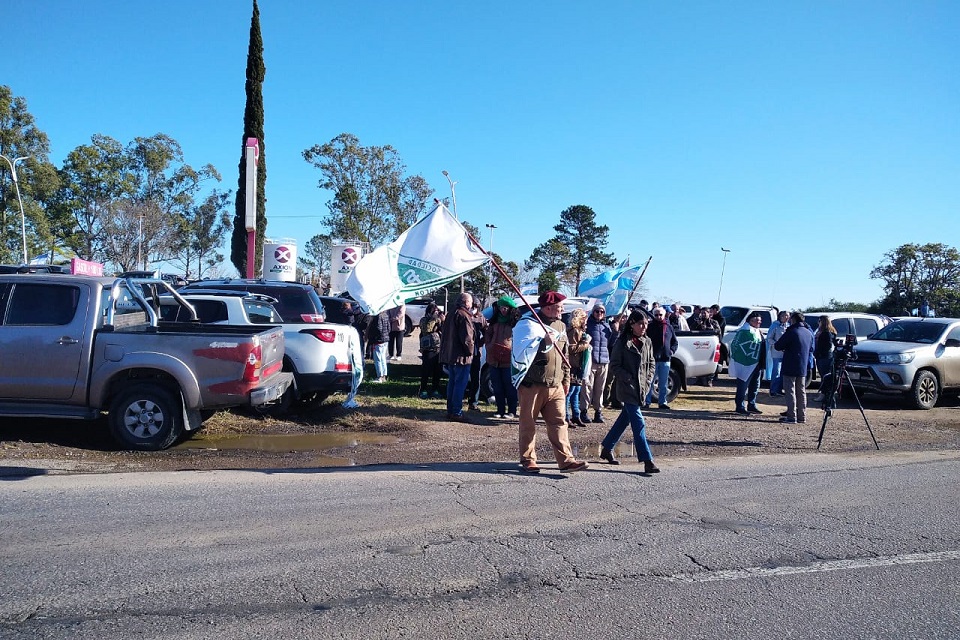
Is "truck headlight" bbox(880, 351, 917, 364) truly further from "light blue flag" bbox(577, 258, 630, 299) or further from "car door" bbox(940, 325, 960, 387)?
"light blue flag" bbox(577, 258, 630, 299)

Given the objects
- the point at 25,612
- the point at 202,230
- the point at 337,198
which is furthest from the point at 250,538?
the point at 202,230

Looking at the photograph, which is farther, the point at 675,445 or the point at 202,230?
the point at 202,230

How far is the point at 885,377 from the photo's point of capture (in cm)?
1399

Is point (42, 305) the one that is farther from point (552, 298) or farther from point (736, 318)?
point (736, 318)

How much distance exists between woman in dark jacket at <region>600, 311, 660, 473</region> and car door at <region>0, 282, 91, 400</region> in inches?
240

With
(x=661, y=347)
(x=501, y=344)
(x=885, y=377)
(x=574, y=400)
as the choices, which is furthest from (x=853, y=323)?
(x=501, y=344)

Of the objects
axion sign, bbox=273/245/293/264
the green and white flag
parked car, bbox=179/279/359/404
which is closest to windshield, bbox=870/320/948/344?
the green and white flag

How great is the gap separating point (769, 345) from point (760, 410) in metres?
1.81

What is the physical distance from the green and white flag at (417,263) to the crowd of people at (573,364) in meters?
1.42

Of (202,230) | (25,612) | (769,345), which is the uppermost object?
(202,230)

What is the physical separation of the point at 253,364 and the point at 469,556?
429 cm

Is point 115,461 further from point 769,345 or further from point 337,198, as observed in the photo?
point 337,198

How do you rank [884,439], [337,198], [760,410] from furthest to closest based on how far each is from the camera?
[337,198], [760,410], [884,439]

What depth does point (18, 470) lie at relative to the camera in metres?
7.13
